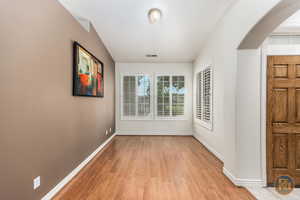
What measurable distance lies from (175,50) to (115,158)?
3384 mm

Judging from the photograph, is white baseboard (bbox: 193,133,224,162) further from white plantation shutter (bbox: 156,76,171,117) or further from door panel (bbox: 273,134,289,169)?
white plantation shutter (bbox: 156,76,171,117)

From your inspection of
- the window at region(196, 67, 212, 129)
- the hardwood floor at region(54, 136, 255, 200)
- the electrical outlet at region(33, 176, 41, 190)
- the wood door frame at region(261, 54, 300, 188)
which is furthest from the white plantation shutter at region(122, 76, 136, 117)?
the wood door frame at region(261, 54, 300, 188)

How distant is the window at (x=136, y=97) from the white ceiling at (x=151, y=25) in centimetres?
94

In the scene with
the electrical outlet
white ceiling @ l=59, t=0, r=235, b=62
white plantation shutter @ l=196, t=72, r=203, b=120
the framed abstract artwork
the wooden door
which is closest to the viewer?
the electrical outlet

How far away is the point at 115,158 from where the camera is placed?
3402 millimetres

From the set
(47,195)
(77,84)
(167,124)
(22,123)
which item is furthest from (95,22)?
(167,124)

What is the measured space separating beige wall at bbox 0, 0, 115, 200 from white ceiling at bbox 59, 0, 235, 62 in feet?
2.22

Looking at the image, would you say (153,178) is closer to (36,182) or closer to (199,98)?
(36,182)

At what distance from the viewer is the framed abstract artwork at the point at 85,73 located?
2.68 metres

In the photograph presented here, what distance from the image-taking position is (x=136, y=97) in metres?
5.70

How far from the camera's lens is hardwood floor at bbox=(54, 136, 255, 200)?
2082 mm

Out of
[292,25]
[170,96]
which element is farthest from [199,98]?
[292,25]

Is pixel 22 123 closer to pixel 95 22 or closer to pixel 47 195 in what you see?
pixel 47 195

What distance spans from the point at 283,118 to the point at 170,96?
11.8 feet
